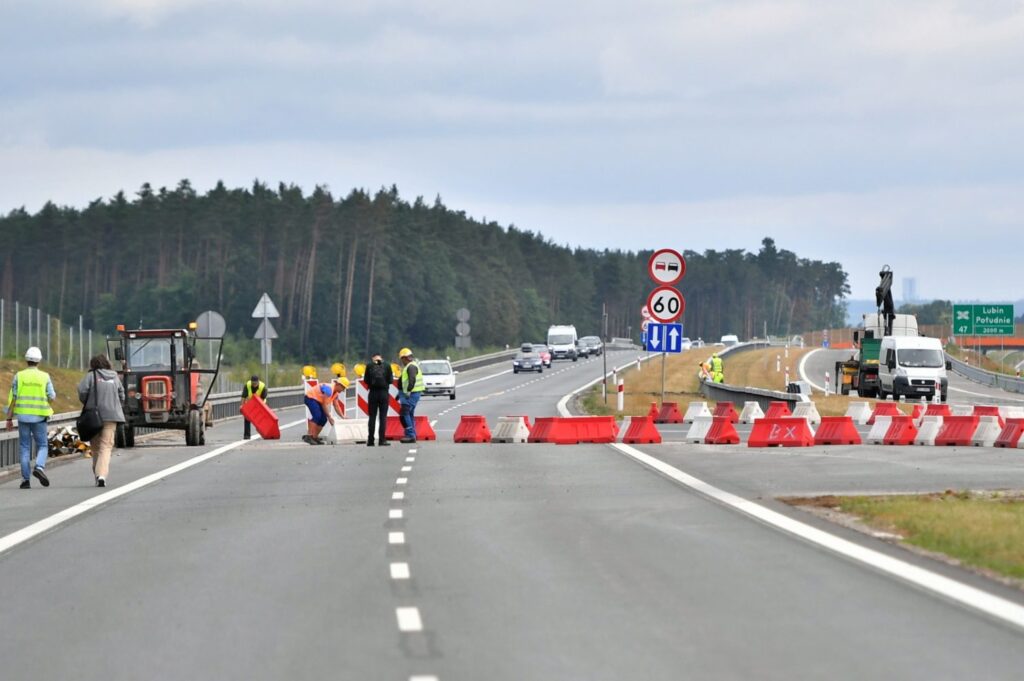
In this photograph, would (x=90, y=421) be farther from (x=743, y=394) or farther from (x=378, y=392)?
(x=743, y=394)

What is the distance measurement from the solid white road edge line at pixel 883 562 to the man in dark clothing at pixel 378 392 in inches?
411

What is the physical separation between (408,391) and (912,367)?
33.2 m

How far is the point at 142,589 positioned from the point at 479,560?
2576mm

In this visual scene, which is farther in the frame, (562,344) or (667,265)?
(562,344)

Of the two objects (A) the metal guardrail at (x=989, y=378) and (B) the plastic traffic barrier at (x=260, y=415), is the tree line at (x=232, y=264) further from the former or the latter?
(B) the plastic traffic barrier at (x=260, y=415)

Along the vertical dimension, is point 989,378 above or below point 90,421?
below

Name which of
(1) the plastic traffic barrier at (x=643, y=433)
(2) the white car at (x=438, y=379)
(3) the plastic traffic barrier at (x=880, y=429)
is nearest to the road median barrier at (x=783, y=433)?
(3) the plastic traffic barrier at (x=880, y=429)

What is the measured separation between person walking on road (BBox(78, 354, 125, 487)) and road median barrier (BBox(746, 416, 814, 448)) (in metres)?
10.9

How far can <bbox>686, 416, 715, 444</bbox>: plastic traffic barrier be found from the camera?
2962 centimetres

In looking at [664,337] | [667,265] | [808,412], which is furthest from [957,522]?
[808,412]

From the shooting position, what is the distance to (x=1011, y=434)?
27438 mm

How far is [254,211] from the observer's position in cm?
14812

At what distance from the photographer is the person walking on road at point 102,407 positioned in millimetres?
21484

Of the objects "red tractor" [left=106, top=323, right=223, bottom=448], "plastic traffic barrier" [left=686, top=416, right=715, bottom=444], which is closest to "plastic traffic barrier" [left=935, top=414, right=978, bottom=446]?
"plastic traffic barrier" [left=686, top=416, right=715, bottom=444]
